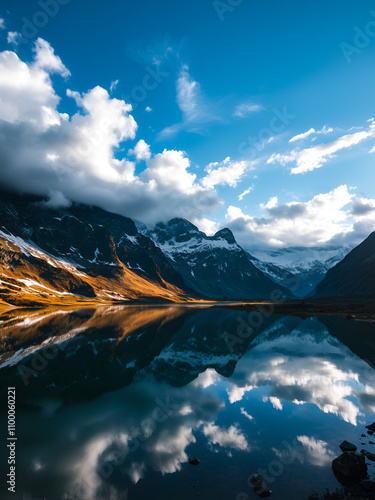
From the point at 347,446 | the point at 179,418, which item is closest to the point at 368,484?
the point at 347,446

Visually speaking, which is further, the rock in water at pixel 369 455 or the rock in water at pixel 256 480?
the rock in water at pixel 369 455

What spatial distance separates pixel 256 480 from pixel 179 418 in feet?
35.7

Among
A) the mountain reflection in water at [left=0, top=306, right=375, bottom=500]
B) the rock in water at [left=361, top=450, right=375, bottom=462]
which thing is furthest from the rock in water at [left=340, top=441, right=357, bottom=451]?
the rock in water at [left=361, top=450, right=375, bottom=462]

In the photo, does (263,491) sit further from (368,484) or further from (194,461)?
(368,484)

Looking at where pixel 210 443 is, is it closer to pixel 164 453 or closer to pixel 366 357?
pixel 164 453

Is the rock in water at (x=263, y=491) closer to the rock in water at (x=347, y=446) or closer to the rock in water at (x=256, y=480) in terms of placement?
the rock in water at (x=256, y=480)

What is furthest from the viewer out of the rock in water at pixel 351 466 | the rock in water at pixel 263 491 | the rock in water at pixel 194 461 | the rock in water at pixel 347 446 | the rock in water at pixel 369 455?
the rock in water at pixel 347 446

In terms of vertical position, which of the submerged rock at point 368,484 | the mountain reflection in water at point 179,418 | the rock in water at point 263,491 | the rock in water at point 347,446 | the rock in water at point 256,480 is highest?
the submerged rock at point 368,484

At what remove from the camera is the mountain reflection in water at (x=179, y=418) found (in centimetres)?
1544

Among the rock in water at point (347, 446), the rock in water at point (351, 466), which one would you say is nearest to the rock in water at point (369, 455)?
the rock in water at point (347, 446)

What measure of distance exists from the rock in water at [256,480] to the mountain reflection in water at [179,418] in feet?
1.60

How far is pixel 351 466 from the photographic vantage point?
15.2 m

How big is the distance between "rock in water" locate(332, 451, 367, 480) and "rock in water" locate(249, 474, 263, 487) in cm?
482

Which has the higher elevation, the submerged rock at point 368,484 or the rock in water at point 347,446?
the submerged rock at point 368,484
